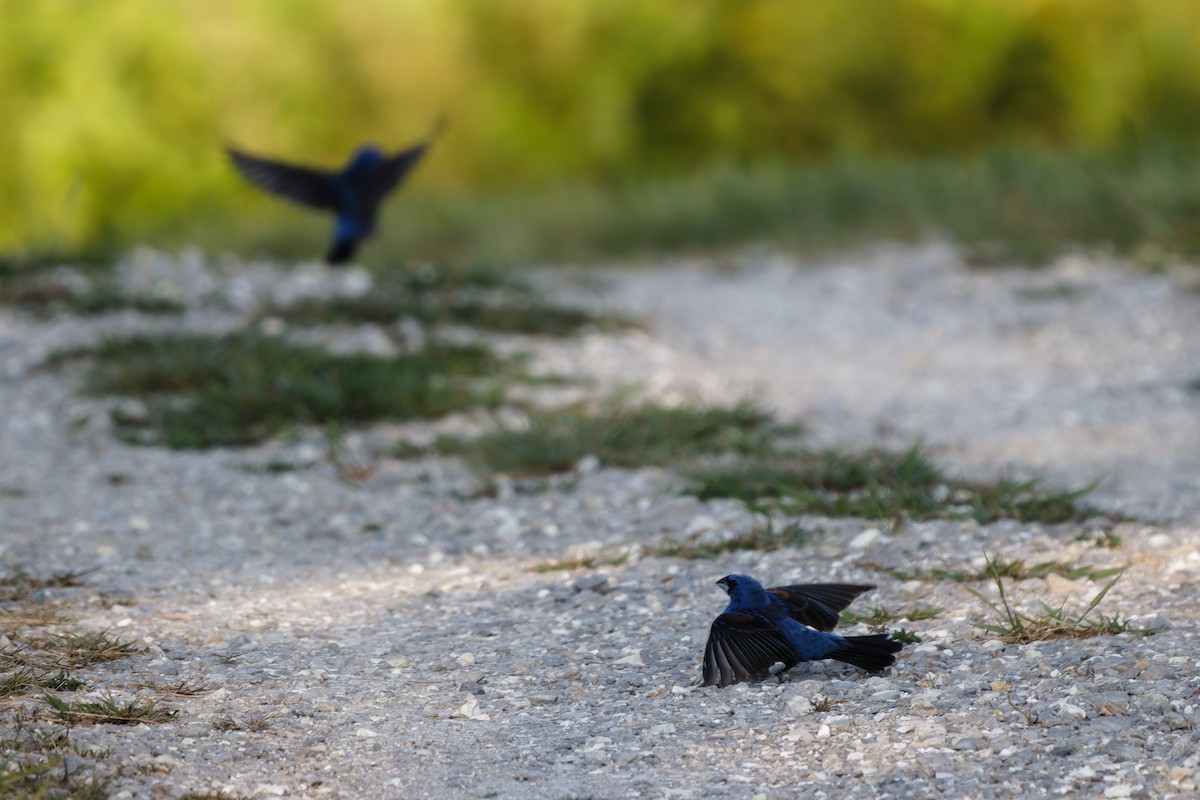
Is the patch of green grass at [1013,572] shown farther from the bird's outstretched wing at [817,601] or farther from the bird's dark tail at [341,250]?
the bird's dark tail at [341,250]

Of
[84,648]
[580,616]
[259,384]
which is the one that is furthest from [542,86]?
[84,648]

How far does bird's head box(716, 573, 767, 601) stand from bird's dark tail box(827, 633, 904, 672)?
20cm

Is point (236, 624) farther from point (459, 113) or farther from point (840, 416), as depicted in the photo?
point (459, 113)

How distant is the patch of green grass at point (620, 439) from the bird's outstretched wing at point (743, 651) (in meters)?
1.82

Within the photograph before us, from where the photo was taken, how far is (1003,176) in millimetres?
10469

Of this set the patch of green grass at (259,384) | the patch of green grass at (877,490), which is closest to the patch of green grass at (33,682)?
the patch of green grass at (877,490)

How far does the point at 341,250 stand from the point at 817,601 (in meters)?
3.96

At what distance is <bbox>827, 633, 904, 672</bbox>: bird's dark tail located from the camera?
2.71 m

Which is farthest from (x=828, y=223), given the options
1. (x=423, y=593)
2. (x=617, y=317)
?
(x=423, y=593)

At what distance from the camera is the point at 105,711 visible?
2.51 meters

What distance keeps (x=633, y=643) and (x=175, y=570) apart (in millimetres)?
1406

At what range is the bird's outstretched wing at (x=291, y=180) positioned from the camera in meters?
5.75

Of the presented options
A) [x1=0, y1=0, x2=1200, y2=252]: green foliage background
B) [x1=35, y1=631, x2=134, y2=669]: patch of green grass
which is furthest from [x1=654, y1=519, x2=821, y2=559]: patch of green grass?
[x1=0, y1=0, x2=1200, y2=252]: green foliage background

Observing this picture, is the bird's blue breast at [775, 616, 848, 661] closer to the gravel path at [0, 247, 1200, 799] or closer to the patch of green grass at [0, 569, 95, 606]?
the gravel path at [0, 247, 1200, 799]
